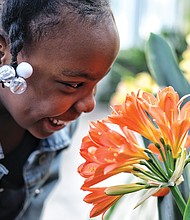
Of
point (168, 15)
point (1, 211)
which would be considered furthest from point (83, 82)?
point (168, 15)

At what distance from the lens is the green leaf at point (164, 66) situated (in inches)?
27.9

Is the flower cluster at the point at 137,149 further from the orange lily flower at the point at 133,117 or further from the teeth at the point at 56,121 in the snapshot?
the teeth at the point at 56,121

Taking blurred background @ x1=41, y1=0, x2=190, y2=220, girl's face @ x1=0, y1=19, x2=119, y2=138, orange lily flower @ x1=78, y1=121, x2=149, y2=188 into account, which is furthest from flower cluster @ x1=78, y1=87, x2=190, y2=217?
blurred background @ x1=41, y1=0, x2=190, y2=220

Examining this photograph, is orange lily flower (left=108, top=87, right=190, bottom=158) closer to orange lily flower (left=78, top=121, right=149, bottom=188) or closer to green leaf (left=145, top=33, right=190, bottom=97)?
orange lily flower (left=78, top=121, right=149, bottom=188)

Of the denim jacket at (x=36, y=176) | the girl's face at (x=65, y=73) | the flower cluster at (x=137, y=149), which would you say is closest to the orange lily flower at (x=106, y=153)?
the flower cluster at (x=137, y=149)

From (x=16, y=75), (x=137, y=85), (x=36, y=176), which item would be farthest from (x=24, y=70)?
(x=137, y=85)

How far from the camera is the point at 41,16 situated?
624mm

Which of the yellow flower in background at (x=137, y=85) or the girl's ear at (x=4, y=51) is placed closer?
the girl's ear at (x=4, y=51)

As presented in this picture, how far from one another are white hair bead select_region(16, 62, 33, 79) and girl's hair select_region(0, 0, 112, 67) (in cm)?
2

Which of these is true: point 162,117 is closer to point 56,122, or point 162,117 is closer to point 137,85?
point 56,122

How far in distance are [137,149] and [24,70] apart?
164 millimetres

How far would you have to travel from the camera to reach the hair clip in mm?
618

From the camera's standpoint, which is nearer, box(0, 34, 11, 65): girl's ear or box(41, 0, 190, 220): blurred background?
box(0, 34, 11, 65): girl's ear

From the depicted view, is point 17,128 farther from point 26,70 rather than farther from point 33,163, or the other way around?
point 26,70
